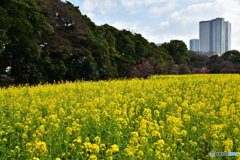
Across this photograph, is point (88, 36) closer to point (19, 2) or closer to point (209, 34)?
point (19, 2)

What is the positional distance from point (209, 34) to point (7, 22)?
12192 centimetres

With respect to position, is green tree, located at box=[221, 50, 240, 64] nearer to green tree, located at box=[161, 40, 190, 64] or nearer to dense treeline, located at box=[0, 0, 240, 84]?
green tree, located at box=[161, 40, 190, 64]

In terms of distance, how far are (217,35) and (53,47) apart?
116337 millimetres

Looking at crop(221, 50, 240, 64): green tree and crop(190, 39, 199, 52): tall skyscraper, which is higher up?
crop(190, 39, 199, 52): tall skyscraper

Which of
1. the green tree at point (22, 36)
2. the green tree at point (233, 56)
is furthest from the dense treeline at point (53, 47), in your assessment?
the green tree at point (233, 56)

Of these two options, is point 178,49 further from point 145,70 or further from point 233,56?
point 145,70

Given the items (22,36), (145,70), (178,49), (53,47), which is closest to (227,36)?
(178,49)

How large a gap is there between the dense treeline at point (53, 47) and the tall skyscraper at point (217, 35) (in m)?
100

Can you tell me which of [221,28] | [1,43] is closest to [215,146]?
[1,43]

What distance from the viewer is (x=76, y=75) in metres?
20.2

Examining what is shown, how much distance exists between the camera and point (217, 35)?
116062 mm

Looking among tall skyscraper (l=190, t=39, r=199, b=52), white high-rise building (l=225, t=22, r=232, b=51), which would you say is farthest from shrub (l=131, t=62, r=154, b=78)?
tall skyscraper (l=190, t=39, r=199, b=52)

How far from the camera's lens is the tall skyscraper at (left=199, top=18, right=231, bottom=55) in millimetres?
114019

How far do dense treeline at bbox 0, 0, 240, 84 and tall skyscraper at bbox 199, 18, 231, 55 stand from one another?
100 meters
